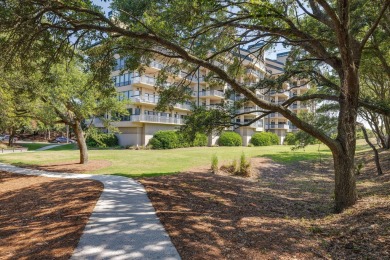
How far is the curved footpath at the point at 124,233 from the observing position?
459 cm

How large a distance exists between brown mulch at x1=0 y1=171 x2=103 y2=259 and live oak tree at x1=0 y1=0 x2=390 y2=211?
4.40m

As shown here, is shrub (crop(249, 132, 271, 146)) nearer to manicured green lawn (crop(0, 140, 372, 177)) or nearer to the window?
manicured green lawn (crop(0, 140, 372, 177))

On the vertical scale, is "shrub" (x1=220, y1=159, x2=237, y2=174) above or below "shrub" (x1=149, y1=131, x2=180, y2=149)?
below

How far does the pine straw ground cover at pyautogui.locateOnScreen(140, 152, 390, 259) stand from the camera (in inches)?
203

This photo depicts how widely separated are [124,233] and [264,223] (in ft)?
11.8

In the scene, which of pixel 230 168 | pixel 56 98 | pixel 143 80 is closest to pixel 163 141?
pixel 143 80

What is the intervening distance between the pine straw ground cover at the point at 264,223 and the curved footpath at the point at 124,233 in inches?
11.1

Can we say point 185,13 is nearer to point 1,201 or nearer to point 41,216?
point 41,216

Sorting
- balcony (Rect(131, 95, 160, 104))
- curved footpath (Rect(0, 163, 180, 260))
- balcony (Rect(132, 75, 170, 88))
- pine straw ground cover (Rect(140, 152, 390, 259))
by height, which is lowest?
pine straw ground cover (Rect(140, 152, 390, 259))

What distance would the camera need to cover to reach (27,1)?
229 inches

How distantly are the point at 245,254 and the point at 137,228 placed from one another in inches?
93.8

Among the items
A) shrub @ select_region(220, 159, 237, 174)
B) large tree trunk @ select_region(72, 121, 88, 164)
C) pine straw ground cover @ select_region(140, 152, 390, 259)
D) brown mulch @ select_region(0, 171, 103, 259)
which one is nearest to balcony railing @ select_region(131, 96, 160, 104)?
large tree trunk @ select_region(72, 121, 88, 164)

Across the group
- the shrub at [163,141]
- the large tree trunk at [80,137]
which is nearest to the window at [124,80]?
the shrub at [163,141]

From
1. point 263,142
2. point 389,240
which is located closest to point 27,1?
point 389,240
